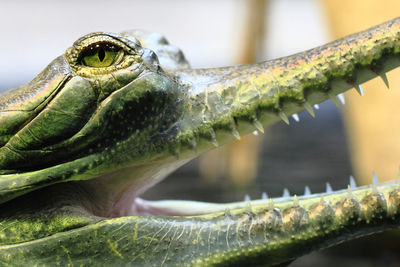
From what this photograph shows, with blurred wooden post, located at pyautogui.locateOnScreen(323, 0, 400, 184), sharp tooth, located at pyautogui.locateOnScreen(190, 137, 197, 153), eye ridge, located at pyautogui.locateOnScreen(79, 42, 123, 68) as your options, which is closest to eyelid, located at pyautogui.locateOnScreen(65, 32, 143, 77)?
eye ridge, located at pyautogui.locateOnScreen(79, 42, 123, 68)

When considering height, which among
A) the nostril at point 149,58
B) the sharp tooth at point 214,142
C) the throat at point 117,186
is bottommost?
the throat at point 117,186

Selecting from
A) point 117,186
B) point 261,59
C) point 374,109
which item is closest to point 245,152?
point 261,59

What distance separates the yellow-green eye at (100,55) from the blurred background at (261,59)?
205cm

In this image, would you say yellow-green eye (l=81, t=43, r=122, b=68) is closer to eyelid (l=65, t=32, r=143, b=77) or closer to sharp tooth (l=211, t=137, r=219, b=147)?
eyelid (l=65, t=32, r=143, b=77)

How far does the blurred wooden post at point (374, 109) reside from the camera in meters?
3.21

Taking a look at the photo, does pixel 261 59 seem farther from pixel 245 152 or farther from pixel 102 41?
pixel 102 41

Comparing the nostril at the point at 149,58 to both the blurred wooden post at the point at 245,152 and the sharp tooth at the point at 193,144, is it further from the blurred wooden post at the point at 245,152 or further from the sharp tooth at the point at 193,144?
the blurred wooden post at the point at 245,152

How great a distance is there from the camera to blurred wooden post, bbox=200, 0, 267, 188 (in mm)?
5711

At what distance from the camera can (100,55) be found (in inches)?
62.8

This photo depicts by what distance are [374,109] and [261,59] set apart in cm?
272

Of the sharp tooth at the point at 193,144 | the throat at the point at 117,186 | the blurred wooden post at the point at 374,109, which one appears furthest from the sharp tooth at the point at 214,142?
the blurred wooden post at the point at 374,109

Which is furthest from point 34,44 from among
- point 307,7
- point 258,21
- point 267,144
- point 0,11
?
point 258,21

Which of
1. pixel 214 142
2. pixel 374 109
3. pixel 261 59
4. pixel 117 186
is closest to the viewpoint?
pixel 214 142

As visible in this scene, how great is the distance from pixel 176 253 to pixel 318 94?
0.60 meters
